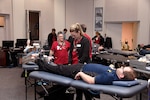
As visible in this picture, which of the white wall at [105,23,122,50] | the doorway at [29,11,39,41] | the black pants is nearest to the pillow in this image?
the black pants

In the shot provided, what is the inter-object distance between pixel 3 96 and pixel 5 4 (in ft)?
16.1

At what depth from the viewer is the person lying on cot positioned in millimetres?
2160

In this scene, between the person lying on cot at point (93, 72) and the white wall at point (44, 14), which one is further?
the white wall at point (44, 14)

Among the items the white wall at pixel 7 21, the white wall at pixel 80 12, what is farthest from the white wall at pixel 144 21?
the white wall at pixel 7 21

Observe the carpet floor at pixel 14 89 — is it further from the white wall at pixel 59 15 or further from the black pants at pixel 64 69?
the white wall at pixel 59 15

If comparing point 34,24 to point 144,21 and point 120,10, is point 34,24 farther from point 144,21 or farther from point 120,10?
point 144,21

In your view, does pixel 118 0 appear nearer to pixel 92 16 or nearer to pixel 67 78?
pixel 92 16

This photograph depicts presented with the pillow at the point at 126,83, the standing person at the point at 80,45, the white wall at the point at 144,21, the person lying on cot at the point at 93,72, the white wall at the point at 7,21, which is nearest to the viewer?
the pillow at the point at 126,83

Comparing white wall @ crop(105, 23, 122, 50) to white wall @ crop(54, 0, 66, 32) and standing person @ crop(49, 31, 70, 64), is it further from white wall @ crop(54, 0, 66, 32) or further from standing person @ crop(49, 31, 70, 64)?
standing person @ crop(49, 31, 70, 64)

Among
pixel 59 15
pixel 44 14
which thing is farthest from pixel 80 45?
pixel 59 15

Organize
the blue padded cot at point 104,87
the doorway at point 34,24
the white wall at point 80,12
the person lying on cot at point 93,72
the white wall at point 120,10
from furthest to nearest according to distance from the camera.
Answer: the white wall at point 80,12 < the doorway at point 34,24 < the white wall at point 120,10 < the person lying on cot at point 93,72 < the blue padded cot at point 104,87

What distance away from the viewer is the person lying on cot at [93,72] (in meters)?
2.16

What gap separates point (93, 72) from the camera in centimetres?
254

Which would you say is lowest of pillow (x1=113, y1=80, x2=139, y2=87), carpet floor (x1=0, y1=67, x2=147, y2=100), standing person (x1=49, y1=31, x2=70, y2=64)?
carpet floor (x1=0, y1=67, x2=147, y2=100)
